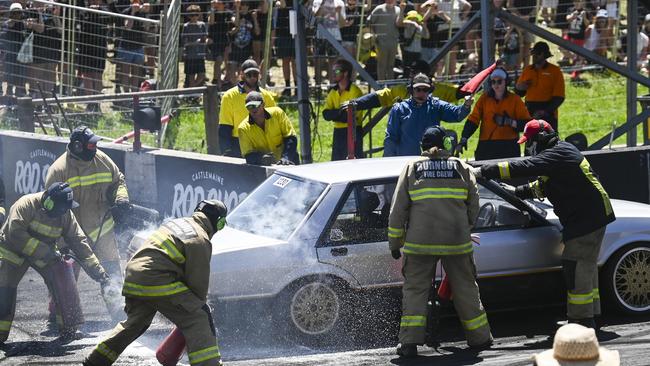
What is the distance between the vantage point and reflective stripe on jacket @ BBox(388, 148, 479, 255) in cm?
884

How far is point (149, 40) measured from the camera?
17781 mm

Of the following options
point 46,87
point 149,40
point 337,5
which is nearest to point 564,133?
point 337,5

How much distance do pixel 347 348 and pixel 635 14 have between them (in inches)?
292

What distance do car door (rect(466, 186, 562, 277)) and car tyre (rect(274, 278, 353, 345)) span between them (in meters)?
1.16

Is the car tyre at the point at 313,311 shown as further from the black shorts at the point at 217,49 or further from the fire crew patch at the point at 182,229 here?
the black shorts at the point at 217,49

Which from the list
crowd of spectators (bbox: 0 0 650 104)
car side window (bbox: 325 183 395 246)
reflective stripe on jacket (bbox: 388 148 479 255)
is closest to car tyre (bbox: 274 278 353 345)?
car side window (bbox: 325 183 395 246)

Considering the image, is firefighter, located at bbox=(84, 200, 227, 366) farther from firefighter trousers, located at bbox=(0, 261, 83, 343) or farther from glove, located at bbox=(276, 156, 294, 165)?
glove, located at bbox=(276, 156, 294, 165)

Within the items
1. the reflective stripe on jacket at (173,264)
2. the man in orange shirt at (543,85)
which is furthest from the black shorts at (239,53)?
the reflective stripe on jacket at (173,264)

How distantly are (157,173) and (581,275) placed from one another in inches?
235

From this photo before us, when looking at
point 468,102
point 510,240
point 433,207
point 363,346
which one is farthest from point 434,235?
point 468,102

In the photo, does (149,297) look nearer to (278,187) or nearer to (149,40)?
(278,187)

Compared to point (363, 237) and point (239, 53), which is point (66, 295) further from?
point (239, 53)

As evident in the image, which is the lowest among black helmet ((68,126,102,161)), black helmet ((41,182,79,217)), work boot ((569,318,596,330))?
work boot ((569,318,596,330))

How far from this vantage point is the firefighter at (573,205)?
9297 millimetres
